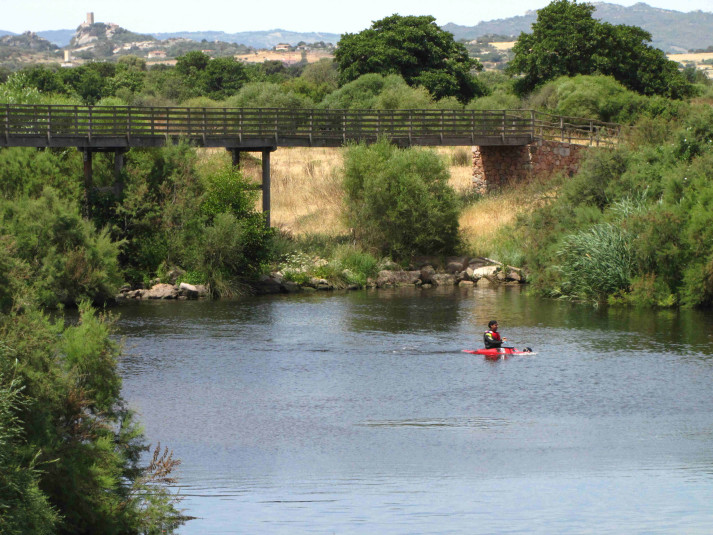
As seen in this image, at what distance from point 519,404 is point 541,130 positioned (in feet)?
104

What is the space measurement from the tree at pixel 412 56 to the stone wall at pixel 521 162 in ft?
72.3

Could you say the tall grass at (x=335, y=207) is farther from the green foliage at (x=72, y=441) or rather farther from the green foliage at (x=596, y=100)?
the green foliage at (x=72, y=441)

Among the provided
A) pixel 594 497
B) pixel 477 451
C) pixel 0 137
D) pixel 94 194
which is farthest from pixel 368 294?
pixel 594 497

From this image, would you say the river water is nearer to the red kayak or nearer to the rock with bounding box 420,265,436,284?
the red kayak

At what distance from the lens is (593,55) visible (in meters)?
75.9

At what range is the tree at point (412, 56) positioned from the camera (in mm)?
77688

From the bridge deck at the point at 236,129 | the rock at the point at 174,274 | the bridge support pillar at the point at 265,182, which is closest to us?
the rock at the point at 174,274

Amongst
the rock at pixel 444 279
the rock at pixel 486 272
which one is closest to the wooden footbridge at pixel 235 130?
the rock at pixel 444 279

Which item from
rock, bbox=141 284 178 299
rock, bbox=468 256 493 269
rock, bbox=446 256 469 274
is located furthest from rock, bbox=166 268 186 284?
rock, bbox=468 256 493 269

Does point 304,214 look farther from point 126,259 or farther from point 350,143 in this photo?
point 126,259

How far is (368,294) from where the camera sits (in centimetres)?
4309

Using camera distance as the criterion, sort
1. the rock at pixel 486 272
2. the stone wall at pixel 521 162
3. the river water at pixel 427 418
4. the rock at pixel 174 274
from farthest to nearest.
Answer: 1. the stone wall at pixel 521 162
2. the rock at pixel 486 272
3. the rock at pixel 174 274
4. the river water at pixel 427 418

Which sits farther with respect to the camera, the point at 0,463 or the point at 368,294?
the point at 368,294

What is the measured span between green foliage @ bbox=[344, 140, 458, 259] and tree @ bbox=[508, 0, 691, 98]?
109 feet
